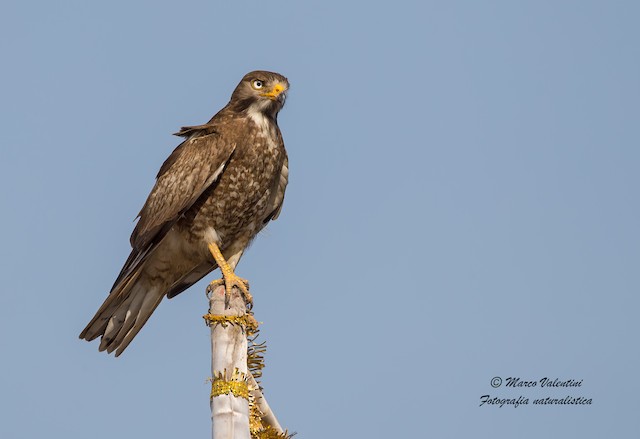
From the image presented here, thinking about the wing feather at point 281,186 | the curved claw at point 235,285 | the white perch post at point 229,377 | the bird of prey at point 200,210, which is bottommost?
the white perch post at point 229,377

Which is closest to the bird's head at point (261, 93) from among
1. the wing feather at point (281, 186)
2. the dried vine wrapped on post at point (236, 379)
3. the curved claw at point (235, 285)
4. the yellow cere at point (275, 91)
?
the yellow cere at point (275, 91)

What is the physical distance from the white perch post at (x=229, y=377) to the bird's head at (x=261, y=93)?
301cm

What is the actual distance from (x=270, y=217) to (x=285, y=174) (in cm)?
44

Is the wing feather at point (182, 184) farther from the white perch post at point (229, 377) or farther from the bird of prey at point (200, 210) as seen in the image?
the white perch post at point (229, 377)

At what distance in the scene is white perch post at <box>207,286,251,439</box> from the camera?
562 cm

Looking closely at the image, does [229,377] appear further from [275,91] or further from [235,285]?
[275,91]

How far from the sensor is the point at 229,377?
5.83 meters

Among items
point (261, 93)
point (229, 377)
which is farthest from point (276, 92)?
point (229, 377)

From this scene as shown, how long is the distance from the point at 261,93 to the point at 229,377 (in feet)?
12.9

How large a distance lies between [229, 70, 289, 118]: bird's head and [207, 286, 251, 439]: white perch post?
301 cm

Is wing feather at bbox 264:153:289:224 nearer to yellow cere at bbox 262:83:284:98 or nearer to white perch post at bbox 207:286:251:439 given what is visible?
yellow cere at bbox 262:83:284:98

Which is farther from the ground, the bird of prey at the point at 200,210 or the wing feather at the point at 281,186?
the wing feather at the point at 281,186

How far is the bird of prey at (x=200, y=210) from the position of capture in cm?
859

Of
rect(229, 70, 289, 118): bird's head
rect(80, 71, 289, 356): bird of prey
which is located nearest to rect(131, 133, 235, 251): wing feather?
rect(80, 71, 289, 356): bird of prey
